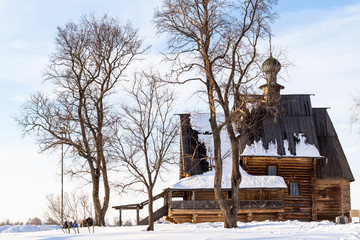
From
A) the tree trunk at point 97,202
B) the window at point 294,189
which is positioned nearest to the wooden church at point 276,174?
the window at point 294,189

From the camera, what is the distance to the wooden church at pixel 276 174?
108 feet

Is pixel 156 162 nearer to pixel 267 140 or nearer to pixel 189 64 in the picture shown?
pixel 189 64

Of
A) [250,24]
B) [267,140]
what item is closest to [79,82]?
[250,24]

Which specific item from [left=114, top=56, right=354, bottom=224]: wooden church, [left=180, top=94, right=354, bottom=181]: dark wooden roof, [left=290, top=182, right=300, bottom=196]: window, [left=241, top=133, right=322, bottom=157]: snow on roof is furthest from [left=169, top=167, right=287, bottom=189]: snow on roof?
A: [left=290, top=182, right=300, bottom=196]: window

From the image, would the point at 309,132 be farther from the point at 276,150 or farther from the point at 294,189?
the point at 294,189

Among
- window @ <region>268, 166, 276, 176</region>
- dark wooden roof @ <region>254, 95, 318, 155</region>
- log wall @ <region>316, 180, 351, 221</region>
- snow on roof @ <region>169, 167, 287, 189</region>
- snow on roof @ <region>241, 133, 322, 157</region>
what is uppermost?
dark wooden roof @ <region>254, 95, 318, 155</region>

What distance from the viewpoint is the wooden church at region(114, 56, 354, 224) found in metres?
33.0

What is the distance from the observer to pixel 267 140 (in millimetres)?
36375

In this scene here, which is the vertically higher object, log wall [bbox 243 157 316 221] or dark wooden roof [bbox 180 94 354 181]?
dark wooden roof [bbox 180 94 354 181]

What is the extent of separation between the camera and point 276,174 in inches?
1415

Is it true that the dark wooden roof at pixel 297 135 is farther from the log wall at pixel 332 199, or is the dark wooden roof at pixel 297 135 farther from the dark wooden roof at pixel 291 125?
the log wall at pixel 332 199

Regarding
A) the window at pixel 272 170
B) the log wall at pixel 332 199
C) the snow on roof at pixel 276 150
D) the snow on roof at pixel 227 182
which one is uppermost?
the snow on roof at pixel 276 150

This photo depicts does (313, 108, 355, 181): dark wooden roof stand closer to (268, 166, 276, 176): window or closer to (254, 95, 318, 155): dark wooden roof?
(254, 95, 318, 155): dark wooden roof

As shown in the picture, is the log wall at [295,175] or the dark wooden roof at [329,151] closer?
the log wall at [295,175]
